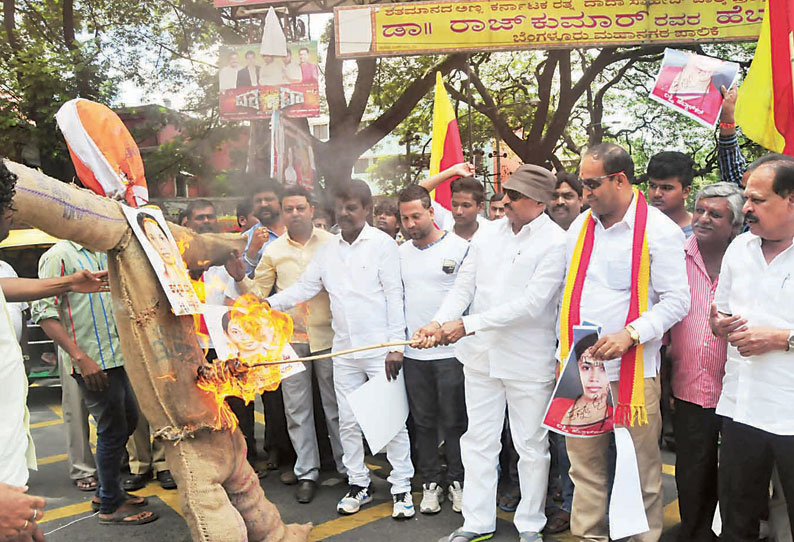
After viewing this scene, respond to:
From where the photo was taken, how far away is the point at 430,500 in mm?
4254

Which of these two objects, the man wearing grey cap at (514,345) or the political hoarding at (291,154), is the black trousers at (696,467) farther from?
the political hoarding at (291,154)

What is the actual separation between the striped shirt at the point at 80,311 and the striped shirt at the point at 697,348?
134 inches

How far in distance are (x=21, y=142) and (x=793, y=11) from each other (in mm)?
12446

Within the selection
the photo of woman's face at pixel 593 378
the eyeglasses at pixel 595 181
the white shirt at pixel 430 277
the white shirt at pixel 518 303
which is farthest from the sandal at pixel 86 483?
the eyeglasses at pixel 595 181

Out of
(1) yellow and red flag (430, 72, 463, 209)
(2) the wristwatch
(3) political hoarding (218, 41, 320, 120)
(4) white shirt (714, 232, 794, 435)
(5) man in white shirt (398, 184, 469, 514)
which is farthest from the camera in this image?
(3) political hoarding (218, 41, 320, 120)

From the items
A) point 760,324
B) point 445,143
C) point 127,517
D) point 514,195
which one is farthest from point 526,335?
point 445,143

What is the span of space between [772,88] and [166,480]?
502 centimetres

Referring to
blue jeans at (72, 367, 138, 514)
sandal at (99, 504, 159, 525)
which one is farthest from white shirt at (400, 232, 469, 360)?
sandal at (99, 504, 159, 525)

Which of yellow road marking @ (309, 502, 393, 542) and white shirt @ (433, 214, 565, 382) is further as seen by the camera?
yellow road marking @ (309, 502, 393, 542)

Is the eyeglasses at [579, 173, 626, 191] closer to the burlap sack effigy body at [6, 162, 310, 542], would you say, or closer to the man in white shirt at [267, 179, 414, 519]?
the man in white shirt at [267, 179, 414, 519]

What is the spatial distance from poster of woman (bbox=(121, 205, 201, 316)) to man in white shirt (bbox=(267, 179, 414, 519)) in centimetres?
139

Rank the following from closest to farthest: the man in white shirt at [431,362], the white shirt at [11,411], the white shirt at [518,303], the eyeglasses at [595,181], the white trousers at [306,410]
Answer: the white shirt at [11,411]
the eyeglasses at [595,181]
the white shirt at [518,303]
the man in white shirt at [431,362]
the white trousers at [306,410]

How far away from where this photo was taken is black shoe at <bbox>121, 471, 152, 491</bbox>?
4855mm

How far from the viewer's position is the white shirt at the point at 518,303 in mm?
3570
